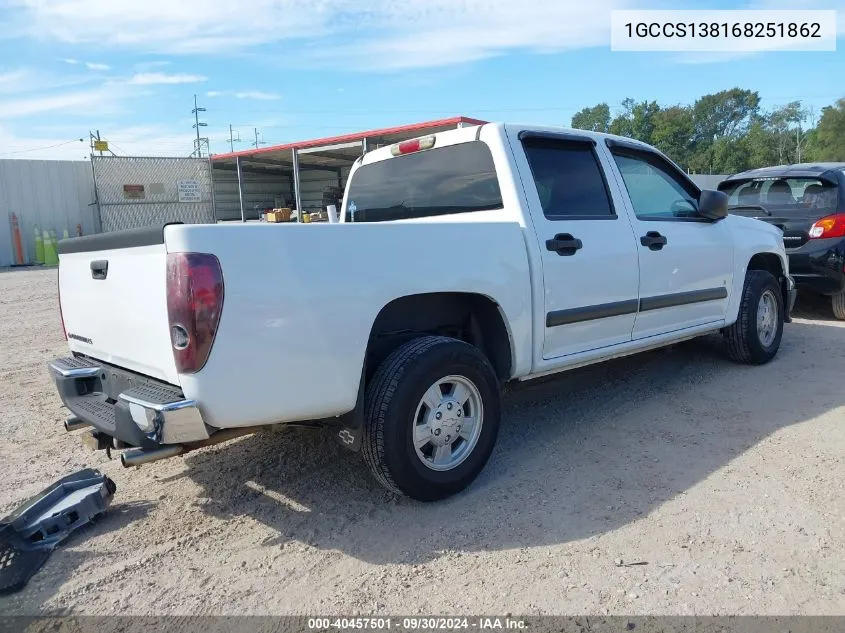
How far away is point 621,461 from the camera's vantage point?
12.1ft

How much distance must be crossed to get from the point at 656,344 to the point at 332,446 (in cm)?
236

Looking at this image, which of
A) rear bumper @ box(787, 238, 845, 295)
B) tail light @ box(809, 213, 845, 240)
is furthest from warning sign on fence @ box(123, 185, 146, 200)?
tail light @ box(809, 213, 845, 240)

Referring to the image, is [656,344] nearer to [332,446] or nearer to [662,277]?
[662,277]

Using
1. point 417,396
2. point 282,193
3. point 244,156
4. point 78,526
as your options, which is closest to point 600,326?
point 417,396

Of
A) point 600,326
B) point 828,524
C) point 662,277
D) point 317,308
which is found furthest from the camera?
point 662,277

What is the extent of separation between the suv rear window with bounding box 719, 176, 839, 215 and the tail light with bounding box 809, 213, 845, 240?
0.11 metres

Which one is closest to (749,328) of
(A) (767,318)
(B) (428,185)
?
(A) (767,318)

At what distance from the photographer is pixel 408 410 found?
118 inches

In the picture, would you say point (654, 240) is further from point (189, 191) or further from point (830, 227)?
point (189, 191)

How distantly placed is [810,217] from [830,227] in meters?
0.25

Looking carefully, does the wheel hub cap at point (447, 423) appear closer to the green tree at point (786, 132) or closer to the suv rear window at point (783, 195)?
the suv rear window at point (783, 195)

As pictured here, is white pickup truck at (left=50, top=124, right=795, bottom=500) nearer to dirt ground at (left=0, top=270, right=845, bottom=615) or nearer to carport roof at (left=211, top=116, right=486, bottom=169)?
dirt ground at (left=0, top=270, right=845, bottom=615)

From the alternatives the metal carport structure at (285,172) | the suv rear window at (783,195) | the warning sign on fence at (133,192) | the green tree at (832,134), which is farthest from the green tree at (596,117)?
the suv rear window at (783,195)

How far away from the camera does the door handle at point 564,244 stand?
365cm
